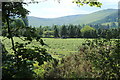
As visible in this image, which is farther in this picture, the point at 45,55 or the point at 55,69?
the point at 55,69

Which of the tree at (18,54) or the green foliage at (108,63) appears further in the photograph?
the green foliage at (108,63)

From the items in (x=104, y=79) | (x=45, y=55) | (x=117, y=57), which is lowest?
(x=104, y=79)

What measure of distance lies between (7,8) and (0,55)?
0.99m

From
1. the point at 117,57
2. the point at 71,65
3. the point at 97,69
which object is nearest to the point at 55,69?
the point at 71,65

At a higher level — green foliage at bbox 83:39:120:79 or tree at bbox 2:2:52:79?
tree at bbox 2:2:52:79

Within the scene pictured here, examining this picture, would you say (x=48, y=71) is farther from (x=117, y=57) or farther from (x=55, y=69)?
(x=117, y=57)

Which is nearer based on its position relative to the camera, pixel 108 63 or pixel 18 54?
pixel 18 54

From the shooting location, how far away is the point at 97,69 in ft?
13.3

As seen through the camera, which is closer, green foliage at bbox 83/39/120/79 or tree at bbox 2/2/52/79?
tree at bbox 2/2/52/79

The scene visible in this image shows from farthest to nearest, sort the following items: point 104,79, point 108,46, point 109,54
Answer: point 108,46 → point 109,54 → point 104,79

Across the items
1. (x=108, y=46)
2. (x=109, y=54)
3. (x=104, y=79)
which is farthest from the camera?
(x=108, y=46)

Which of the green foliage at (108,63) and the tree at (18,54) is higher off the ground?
the tree at (18,54)

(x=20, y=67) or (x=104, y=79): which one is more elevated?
(x=20, y=67)

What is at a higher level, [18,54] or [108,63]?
[18,54]
